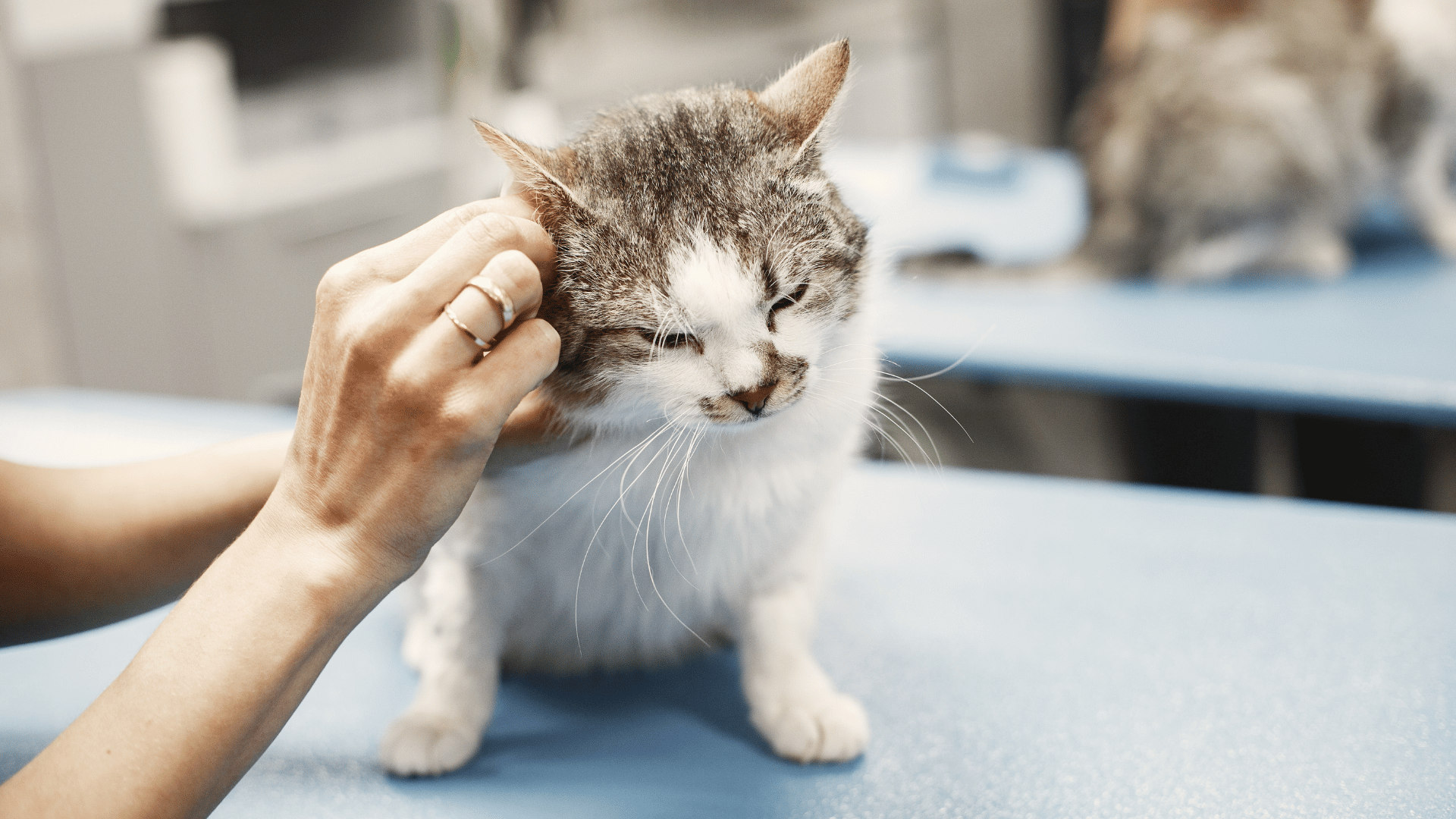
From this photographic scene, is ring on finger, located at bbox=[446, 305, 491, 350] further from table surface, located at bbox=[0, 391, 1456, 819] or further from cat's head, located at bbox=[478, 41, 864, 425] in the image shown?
table surface, located at bbox=[0, 391, 1456, 819]

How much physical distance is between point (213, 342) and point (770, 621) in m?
2.22

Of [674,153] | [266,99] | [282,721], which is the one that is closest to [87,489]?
[282,721]

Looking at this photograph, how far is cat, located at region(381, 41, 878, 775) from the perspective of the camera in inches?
25.4

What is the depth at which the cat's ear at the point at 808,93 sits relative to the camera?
2.35ft

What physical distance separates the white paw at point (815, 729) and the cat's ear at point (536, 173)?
41 centimetres

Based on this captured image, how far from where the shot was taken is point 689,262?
2.07 feet

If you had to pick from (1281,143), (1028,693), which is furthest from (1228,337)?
(1028,693)

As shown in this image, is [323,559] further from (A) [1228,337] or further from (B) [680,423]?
(A) [1228,337]

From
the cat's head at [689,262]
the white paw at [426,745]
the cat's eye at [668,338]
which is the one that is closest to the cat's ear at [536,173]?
the cat's head at [689,262]

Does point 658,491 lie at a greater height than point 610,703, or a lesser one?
greater

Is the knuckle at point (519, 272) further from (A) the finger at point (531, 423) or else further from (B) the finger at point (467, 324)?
(A) the finger at point (531, 423)

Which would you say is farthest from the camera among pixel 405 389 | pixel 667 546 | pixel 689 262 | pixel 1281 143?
pixel 1281 143

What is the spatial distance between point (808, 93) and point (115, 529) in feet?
2.07

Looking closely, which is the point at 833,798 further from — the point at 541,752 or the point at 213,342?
the point at 213,342
